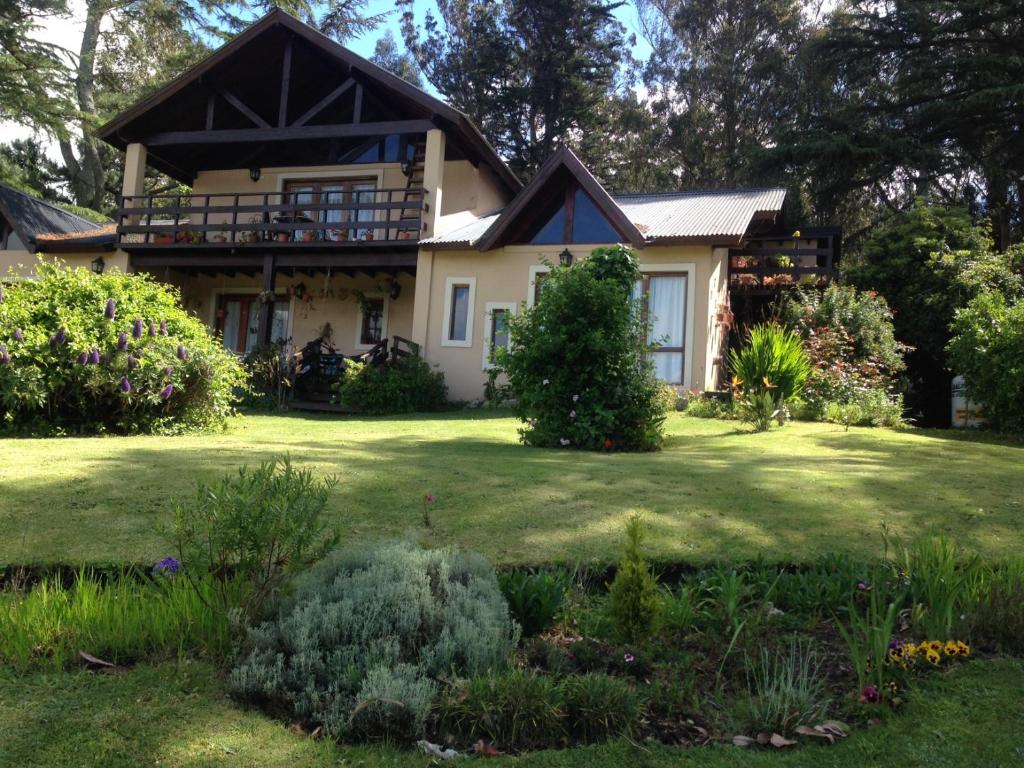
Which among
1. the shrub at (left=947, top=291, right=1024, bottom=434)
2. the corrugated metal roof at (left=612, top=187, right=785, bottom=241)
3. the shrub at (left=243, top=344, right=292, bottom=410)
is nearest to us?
the shrub at (left=947, top=291, right=1024, bottom=434)

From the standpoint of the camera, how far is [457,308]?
18.1 metres

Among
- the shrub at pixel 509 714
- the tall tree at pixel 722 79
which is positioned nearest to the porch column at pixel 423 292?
the shrub at pixel 509 714

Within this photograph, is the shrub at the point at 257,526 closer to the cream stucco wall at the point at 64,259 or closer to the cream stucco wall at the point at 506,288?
the cream stucco wall at the point at 506,288

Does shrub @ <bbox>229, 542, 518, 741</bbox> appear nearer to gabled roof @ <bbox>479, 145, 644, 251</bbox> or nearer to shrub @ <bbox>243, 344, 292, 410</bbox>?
shrub @ <bbox>243, 344, 292, 410</bbox>

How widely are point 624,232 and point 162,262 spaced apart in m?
12.1

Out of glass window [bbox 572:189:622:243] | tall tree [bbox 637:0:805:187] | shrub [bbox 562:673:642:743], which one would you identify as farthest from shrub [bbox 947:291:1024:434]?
tall tree [bbox 637:0:805:187]

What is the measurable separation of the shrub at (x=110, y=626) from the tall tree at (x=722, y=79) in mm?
31104

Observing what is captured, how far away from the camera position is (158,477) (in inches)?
227

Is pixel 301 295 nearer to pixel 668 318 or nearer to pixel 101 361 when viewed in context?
pixel 668 318

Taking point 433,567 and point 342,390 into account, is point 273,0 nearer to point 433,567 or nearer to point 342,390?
point 342,390

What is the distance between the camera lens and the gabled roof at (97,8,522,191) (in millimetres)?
17812

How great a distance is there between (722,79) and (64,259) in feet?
85.5

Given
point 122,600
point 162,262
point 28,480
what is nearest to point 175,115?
point 162,262

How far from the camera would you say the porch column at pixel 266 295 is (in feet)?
62.0
